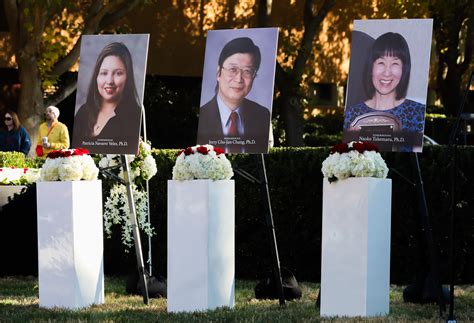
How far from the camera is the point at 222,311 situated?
29.4 ft

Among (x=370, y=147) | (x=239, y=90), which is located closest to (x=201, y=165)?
(x=239, y=90)

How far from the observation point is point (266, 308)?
945cm

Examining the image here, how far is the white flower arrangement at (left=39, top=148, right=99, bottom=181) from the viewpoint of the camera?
31.4ft

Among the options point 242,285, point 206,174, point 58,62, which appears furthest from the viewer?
point 58,62

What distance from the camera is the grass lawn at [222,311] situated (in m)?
8.56

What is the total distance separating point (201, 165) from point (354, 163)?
1.42 meters

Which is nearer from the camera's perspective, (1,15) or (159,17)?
(1,15)

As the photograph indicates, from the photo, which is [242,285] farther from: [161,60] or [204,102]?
[161,60]

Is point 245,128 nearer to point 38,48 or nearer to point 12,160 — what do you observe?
point 12,160

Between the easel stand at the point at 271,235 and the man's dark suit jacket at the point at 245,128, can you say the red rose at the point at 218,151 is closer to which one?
the man's dark suit jacket at the point at 245,128

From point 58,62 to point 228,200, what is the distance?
37.1ft

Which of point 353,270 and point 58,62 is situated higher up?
point 58,62

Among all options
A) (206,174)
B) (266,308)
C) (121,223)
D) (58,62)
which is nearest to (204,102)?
(206,174)

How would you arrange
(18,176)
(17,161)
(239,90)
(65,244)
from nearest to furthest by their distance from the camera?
1. (65,244)
2. (239,90)
3. (18,176)
4. (17,161)
